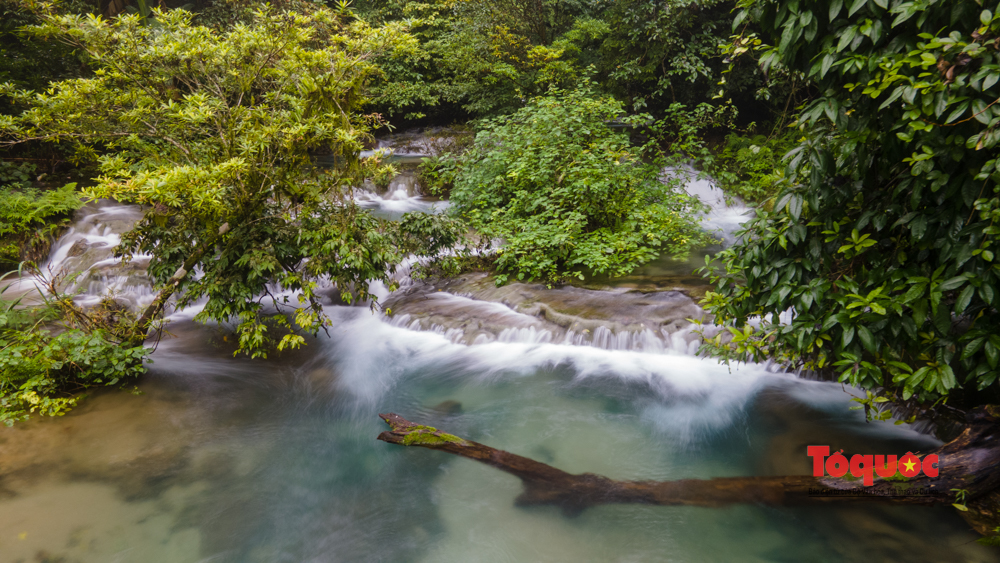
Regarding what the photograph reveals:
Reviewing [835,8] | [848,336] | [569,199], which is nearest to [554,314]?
[569,199]

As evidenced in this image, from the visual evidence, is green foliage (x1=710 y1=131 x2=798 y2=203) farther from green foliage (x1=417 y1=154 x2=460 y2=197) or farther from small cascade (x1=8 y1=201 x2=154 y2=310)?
small cascade (x1=8 y1=201 x2=154 y2=310)

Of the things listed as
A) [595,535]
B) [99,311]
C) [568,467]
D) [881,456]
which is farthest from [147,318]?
[881,456]

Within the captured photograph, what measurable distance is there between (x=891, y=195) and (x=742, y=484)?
250 centimetres

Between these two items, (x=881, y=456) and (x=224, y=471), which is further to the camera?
(x=224, y=471)

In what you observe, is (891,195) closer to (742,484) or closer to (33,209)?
(742,484)

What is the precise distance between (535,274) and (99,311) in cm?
569

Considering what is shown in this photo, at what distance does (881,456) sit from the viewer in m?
4.26

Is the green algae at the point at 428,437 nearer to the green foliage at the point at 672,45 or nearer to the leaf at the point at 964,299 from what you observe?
the leaf at the point at 964,299

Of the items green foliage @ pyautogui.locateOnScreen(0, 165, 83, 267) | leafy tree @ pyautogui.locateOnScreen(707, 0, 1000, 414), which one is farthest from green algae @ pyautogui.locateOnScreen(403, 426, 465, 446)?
green foliage @ pyautogui.locateOnScreen(0, 165, 83, 267)

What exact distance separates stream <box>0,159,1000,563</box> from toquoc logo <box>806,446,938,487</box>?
0.16m

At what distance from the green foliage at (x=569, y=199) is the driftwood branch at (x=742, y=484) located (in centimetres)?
355

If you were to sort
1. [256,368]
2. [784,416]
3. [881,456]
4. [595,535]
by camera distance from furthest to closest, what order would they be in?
[256,368]
[784,416]
[881,456]
[595,535]

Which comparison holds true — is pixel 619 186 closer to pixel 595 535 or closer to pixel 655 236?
pixel 655 236

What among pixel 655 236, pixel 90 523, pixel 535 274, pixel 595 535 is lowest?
pixel 90 523
